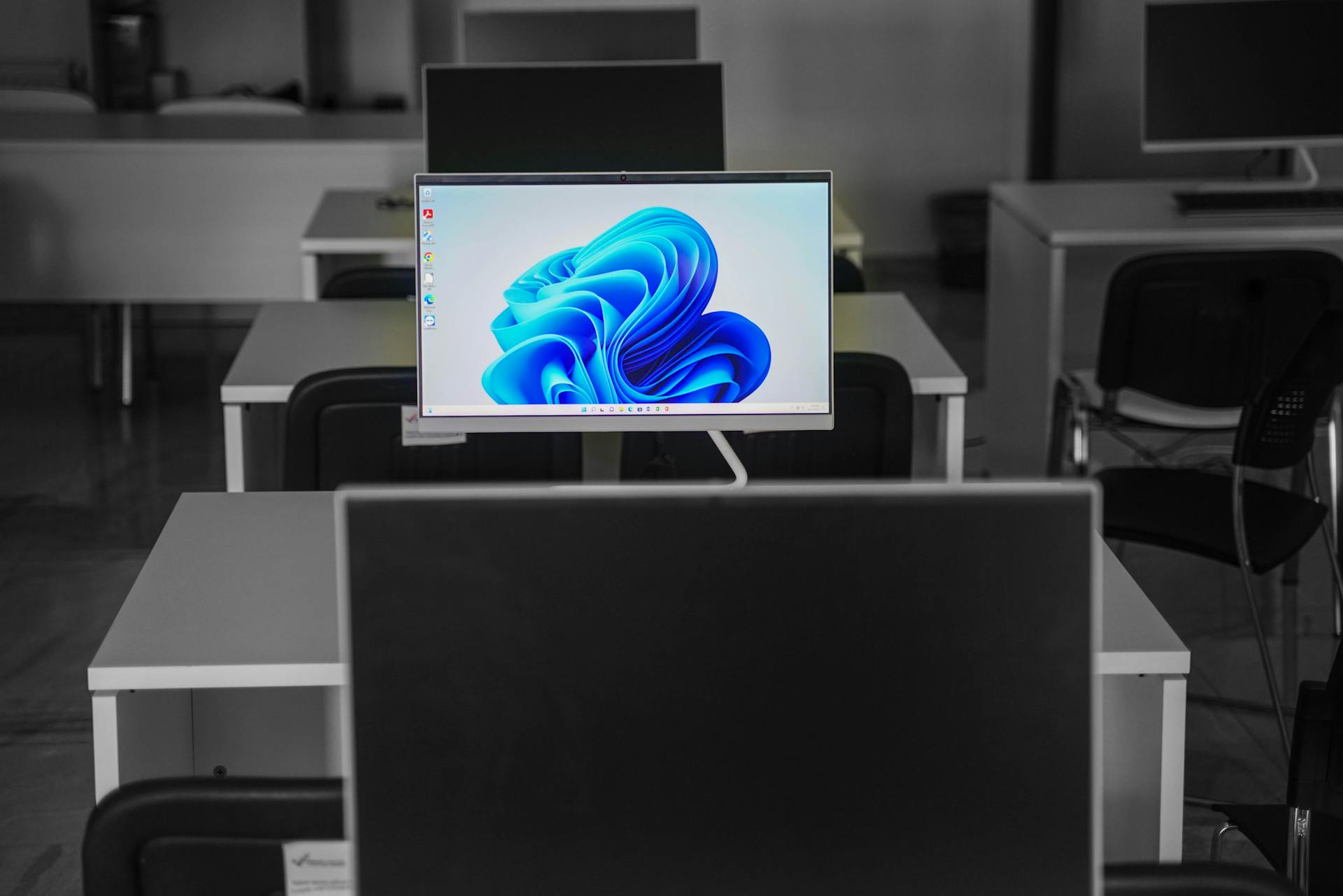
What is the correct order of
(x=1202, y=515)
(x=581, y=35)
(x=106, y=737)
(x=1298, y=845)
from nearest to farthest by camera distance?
(x=106, y=737)
(x=1298, y=845)
(x=1202, y=515)
(x=581, y=35)

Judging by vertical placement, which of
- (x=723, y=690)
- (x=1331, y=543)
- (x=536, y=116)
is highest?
(x=536, y=116)

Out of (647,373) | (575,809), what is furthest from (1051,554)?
(647,373)

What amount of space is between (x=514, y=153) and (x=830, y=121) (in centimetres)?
446

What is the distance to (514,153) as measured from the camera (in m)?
3.17

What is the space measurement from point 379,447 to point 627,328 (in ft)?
1.71

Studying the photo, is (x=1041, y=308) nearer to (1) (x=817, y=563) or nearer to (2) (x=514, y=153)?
(2) (x=514, y=153)

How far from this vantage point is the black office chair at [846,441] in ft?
7.75

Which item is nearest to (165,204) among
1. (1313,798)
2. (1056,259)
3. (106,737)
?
(1056,259)

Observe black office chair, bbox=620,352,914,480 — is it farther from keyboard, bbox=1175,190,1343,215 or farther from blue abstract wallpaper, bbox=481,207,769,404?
keyboard, bbox=1175,190,1343,215

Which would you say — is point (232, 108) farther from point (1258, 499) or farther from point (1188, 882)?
point (1188, 882)

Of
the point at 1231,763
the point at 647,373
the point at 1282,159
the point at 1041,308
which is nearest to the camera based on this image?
the point at 647,373

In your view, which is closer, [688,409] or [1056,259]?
[688,409]

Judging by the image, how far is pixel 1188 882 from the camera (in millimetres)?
1008

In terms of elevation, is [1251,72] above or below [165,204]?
above
